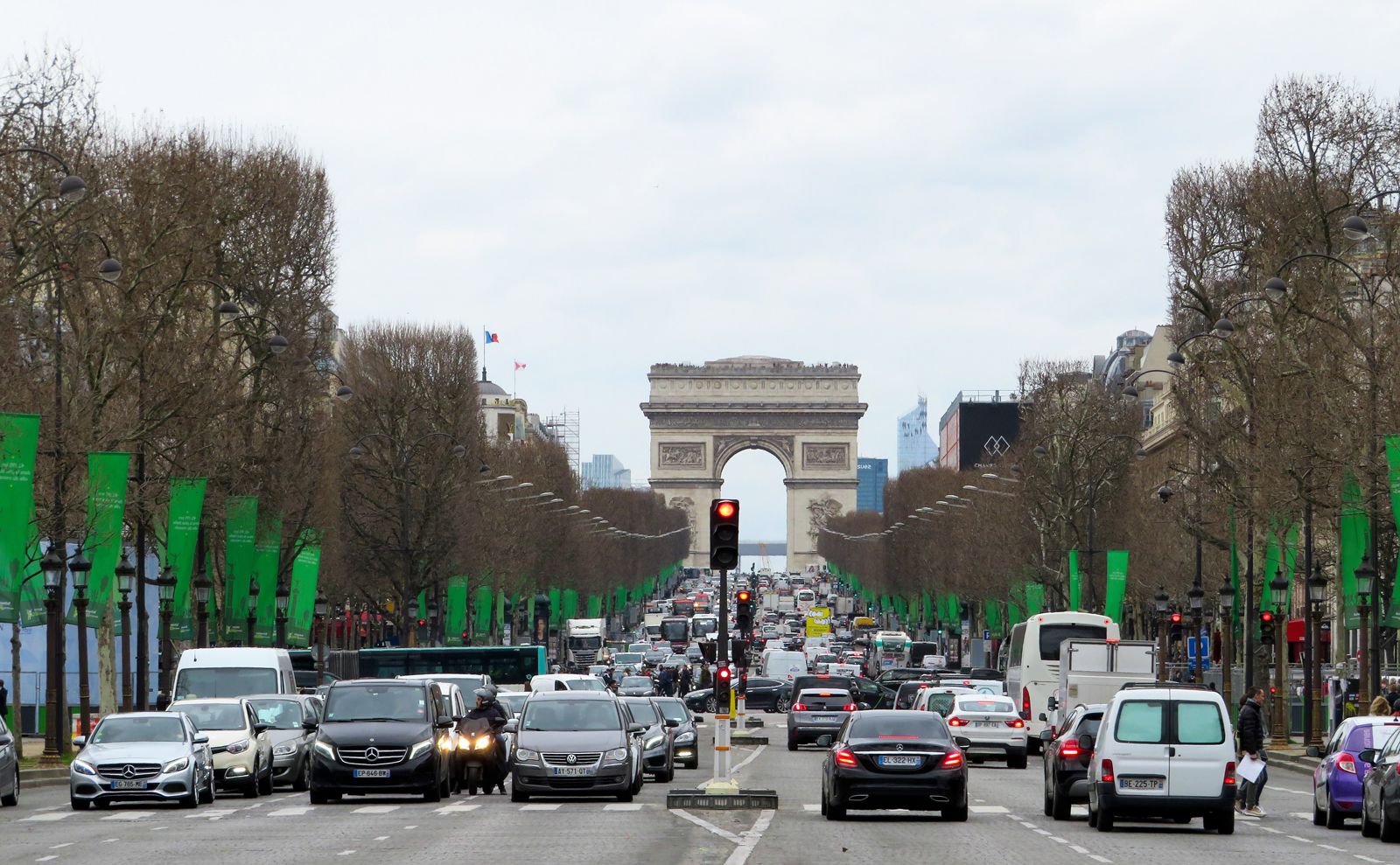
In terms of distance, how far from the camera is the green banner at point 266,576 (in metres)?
61.6

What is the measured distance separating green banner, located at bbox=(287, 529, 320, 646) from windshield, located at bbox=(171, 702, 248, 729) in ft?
91.3

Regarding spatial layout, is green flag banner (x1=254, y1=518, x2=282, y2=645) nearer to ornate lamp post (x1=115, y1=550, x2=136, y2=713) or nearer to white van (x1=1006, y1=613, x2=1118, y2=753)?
ornate lamp post (x1=115, y1=550, x2=136, y2=713)

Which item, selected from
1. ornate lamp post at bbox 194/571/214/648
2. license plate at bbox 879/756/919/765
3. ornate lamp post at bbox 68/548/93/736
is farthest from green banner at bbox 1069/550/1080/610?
license plate at bbox 879/756/919/765

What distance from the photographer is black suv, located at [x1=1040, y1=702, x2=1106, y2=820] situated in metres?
30.5

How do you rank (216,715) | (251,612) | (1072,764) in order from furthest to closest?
(251,612) < (216,715) < (1072,764)

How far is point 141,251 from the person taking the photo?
53594 mm

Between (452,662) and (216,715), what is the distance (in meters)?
28.6

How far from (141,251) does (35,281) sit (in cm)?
637

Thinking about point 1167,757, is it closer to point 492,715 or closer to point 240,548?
point 492,715

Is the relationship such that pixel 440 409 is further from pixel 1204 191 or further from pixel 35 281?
pixel 35 281

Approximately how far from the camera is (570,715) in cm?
3406

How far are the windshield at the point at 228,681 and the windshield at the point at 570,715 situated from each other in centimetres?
994

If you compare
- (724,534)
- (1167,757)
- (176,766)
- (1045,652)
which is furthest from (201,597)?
(1167,757)

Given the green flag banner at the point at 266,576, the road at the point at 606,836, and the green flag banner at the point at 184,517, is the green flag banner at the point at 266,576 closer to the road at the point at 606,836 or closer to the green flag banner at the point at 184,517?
the green flag banner at the point at 184,517
